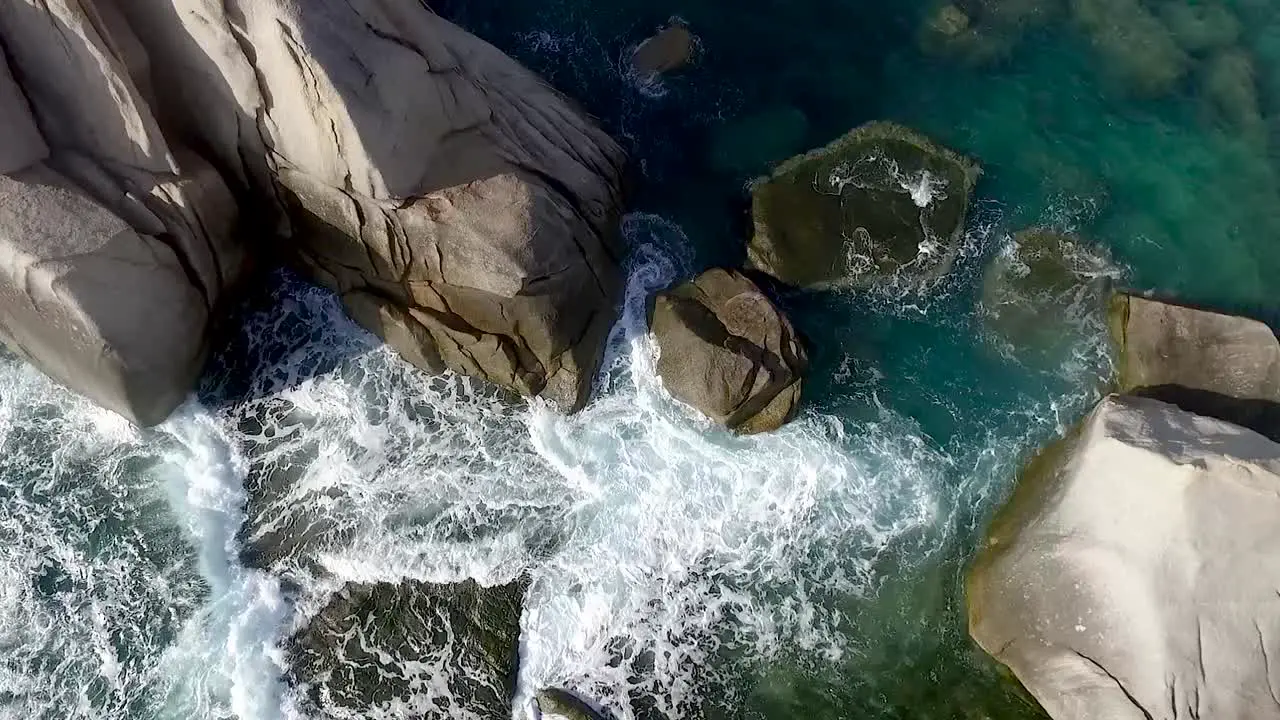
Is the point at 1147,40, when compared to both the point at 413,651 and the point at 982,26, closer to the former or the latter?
the point at 982,26

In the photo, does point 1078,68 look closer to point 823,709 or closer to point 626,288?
point 626,288

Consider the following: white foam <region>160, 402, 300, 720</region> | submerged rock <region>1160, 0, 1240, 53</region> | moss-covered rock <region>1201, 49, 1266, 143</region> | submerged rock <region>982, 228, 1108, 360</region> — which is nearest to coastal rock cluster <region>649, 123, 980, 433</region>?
submerged rock <region>982, 228, 1108, 360</region>

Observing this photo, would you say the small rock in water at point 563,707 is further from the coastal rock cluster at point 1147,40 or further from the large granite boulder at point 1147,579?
the coastal rock cluster at point 1147,40

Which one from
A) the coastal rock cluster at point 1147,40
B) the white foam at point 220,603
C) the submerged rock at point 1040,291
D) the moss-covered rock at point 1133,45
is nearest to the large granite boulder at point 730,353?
the submerged rock at point 1040,291

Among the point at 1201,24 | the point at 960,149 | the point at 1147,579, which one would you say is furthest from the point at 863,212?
the point at 1201,24

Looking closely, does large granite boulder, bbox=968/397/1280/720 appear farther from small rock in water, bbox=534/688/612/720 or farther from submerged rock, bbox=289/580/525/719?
submerged rock, bbox=289/580/525/719

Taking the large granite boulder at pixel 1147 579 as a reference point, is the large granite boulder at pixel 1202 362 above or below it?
above
